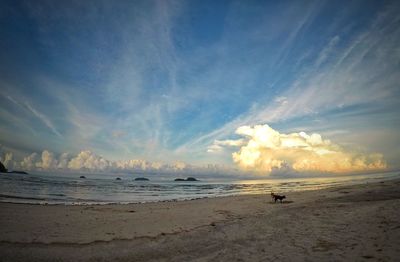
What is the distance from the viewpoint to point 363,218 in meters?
11.6

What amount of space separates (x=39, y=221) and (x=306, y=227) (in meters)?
14.6

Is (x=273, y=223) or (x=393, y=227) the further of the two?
(x=273, y=223)

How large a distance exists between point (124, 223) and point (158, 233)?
10.8ft

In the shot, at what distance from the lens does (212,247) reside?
30.8 ft

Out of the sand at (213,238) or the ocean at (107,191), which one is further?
the ocean at (107,191)

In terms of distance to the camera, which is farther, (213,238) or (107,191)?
(107,191)

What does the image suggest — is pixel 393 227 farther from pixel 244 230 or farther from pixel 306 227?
pixel 244 230

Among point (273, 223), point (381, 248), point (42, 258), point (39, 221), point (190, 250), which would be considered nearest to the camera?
point (381, 248)

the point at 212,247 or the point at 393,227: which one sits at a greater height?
the point at 393,227

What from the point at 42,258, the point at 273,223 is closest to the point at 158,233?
the point at 42,258

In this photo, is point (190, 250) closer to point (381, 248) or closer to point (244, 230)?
point (244, 230)

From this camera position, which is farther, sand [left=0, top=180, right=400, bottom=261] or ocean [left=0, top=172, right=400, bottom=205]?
ocean [left=0, top=172, right=400, bottom=205]

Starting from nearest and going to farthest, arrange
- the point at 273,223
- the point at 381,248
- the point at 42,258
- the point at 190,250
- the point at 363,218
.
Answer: the point at 381,248, the point at 42,258, the point at 190,250, the point at 363,218, the point at 273,223

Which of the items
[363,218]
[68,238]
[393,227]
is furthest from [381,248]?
[68,238]
